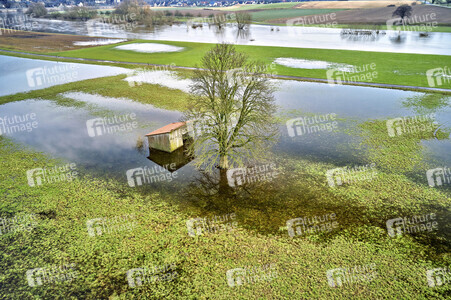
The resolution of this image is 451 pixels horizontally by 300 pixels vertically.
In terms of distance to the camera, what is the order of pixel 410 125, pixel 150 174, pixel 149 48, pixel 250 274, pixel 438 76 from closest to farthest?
1. pixel 250 274
2. pixel 150 174
3. pixel 410 125
4. pixel 438 76
5. pixel 149 48

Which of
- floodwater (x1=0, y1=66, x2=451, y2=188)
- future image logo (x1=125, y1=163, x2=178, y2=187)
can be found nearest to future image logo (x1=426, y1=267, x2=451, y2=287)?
floodwater (x1=0, y1=66, x2=451, y2=188)

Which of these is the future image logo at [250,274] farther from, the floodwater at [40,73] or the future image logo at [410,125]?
the floodwater at [40,73]

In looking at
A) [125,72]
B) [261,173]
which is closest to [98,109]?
[125,72]

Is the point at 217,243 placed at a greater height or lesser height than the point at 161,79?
lesser

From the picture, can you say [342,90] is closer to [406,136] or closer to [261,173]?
[406,136]

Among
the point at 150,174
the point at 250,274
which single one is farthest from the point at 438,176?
the point at 150,174

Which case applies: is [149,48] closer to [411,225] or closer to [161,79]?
[161,79]
